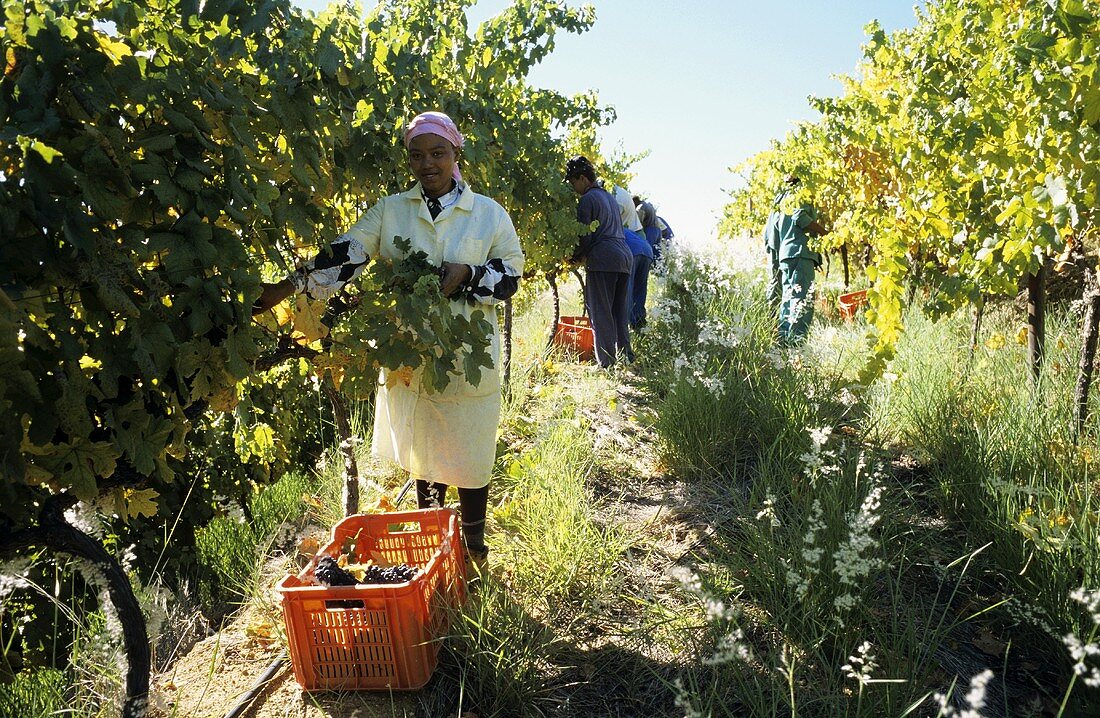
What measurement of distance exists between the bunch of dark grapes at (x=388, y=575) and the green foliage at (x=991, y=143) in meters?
2.36

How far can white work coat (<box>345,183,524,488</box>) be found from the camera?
2.63m

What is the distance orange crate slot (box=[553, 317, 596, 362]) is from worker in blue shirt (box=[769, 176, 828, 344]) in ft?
5.96

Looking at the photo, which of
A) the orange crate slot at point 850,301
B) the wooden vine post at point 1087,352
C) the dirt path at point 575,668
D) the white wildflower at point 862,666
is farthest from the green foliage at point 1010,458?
the orange crate slot at point 850,301

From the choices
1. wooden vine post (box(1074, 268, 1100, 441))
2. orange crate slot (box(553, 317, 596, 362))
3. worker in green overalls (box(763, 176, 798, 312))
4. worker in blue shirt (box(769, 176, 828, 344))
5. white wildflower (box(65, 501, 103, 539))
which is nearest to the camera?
white wildflower (box(65, 501, 103, 539))

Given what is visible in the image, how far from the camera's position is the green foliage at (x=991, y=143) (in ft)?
8.04

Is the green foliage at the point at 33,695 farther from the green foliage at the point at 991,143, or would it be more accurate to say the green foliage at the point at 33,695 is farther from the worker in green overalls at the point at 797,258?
the worker in green overalls at the point at 797,258

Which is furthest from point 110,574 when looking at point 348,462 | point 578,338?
point 578,338

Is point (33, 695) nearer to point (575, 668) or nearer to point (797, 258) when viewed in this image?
point (575, 668)

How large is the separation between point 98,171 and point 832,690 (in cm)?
238

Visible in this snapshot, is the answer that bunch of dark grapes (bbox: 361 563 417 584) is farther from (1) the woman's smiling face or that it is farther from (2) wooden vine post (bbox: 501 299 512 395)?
(2) wooden vine post (bbox: 501 299 512 395)

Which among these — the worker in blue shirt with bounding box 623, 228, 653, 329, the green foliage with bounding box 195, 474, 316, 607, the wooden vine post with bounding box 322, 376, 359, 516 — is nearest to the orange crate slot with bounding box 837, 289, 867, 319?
the worker in blue shirt with bounding box 623, 228, 653, 329

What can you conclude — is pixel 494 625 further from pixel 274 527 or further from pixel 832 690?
pixel 274 527

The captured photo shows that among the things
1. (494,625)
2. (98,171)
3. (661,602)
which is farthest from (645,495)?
(98,171)

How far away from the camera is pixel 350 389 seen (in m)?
2.26
